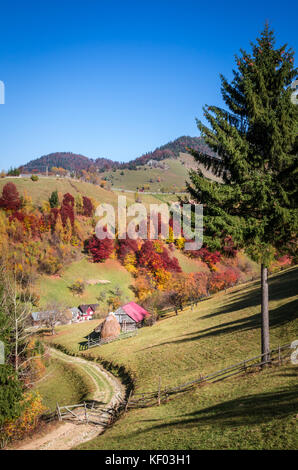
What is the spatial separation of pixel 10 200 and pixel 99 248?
117ft

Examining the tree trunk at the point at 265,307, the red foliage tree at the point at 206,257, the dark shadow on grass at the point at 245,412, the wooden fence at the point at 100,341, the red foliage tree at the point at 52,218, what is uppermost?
the red foliage tree at the point at 52,218

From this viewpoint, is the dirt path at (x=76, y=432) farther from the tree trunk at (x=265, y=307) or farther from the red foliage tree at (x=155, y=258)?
the red foliage tree at (x=155, y=258)

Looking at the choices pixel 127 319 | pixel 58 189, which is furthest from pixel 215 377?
pixel 58 189

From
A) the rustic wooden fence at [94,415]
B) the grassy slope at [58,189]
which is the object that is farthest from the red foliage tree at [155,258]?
the rustic wooden fence at [94,415]

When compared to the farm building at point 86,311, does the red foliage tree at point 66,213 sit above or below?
above

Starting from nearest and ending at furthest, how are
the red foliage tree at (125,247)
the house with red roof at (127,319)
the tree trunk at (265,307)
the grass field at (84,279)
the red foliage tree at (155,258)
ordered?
the tree trunk at (265,307)
the house with red roof at (127,319)
the grass field at (84,279)
the red foliage tree at (155,258)
the red foliage tree at (125,247)

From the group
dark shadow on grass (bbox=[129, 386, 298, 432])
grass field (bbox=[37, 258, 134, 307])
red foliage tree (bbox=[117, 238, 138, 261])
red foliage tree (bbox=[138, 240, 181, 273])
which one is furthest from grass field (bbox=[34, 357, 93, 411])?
red foliage tree (bbox=[117, 238, 138, 261])

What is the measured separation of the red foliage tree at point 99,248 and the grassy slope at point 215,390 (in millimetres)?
55586

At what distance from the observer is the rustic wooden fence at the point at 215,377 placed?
18.3m

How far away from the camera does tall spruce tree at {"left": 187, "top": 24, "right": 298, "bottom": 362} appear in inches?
582

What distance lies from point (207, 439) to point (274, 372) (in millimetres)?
7192

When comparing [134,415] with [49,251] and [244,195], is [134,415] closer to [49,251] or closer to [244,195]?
[244,195]

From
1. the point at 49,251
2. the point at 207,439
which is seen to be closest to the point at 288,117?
the point at 207,439

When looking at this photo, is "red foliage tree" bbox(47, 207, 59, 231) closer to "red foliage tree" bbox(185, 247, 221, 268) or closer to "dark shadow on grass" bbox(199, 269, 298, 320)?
"red foliage tree" bbox(185, 247, 221, 268)
